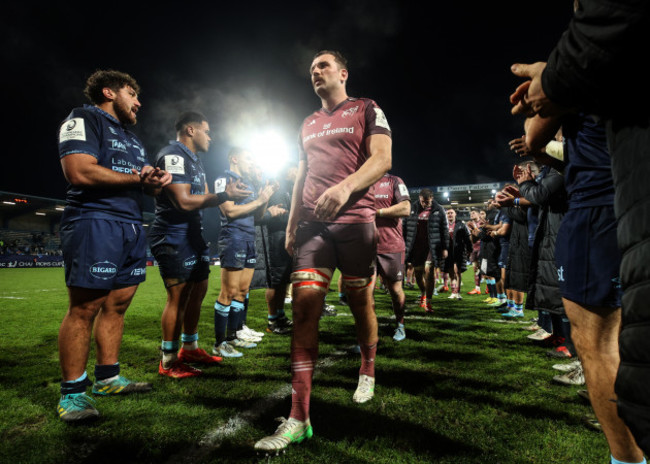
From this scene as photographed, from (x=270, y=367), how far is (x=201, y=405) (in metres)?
0.95

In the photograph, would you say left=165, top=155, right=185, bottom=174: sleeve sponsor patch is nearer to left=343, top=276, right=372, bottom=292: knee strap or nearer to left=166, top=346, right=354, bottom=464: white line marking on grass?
left=343, top=276, right=372, bottom=292: knee strap

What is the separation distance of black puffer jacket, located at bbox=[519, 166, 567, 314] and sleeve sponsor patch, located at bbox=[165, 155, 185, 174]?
3394mm

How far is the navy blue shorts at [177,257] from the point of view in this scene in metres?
3.06

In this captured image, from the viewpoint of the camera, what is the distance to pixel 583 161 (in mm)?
1574

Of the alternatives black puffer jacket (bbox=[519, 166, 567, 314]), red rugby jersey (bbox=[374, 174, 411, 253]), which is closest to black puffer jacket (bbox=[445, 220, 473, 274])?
red rugby jersey (bbox=[374, 174, 411, 253])

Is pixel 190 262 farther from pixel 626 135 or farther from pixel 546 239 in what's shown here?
pixel 546 239

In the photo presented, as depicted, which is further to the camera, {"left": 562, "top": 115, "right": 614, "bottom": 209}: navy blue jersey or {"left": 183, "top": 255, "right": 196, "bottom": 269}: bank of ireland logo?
{"left": 183, "top": 255, "right": 196, "bottom": 269}: bank of ireland logo

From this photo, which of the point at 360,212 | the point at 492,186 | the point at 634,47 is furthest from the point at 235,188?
the point at 492,186

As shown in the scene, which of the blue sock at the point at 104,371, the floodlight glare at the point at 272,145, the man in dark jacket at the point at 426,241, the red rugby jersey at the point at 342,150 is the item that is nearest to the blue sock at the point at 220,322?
the blue sock at the point at 104,371

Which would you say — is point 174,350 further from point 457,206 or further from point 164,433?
point 457,206

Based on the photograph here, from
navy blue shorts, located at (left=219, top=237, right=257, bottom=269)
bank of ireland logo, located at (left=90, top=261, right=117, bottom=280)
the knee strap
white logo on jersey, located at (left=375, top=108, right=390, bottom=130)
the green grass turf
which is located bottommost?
the green grass turf

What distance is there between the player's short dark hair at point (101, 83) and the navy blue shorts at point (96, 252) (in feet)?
3.76

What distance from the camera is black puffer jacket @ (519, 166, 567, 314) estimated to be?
3.02 m

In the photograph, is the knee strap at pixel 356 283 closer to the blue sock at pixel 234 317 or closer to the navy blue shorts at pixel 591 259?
the navy blue shorts at pixel 591 259
